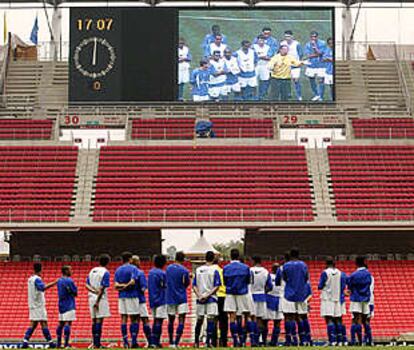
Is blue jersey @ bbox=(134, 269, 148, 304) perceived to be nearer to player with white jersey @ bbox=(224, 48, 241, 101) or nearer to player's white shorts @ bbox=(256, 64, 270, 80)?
player with white jersey @ bbox=(224, 48, 241, 101)

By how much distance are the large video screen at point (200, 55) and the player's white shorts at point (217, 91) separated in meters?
0.04

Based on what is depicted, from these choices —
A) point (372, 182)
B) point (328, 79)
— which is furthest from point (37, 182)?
point (372, 182)

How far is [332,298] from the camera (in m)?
20.5

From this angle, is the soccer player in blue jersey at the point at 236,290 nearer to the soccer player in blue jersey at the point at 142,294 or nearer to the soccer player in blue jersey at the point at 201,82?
the soccer player in blue jersey at the point at 142,294

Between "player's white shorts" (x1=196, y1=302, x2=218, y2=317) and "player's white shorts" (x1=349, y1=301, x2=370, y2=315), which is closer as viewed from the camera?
"player's white shorts" (x1=196, y1=302, x2=218, y2=317)

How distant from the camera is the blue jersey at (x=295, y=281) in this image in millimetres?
19688

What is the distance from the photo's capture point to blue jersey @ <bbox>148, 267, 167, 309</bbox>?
19242 millimetres

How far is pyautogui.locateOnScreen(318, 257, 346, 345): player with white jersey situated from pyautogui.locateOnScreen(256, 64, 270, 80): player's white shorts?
2133 cm

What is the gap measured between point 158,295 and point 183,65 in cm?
2301

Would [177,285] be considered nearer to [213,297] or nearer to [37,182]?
[213,297]

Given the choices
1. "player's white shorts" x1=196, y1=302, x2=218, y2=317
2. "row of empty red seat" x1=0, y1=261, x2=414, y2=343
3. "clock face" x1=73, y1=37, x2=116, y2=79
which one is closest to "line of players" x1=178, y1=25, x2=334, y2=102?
"clock face" x1=73, y1=37, x2=116, y2=79

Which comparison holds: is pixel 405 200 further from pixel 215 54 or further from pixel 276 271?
pixel 276 271

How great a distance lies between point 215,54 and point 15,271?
11951mm

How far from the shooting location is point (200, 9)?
138 feet
